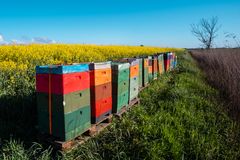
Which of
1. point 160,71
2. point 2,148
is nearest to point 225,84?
point 160,71

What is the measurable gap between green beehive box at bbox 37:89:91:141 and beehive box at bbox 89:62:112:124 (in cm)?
30

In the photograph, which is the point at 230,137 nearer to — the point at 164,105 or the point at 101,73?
the point at 164,105

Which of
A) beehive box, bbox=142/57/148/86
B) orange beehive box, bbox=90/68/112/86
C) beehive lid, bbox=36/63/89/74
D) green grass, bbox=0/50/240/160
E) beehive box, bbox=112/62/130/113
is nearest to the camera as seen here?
beehive lid, bbox=36/63/89/74

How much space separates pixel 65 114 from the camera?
4195 millimetres

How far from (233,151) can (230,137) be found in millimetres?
637

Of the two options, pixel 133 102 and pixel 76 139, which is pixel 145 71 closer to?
pixel 133 102

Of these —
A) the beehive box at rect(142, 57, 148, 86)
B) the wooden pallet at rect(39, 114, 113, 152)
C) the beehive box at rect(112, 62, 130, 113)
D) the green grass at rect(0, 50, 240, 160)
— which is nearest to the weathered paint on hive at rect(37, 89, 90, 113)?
the wooden pallet at rect(39, 114, 113, 152)

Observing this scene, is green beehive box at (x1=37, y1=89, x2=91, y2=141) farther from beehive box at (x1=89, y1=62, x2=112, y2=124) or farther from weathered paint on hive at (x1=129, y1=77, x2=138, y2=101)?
weathered paint on hive at (x1=129, y1=77, x2=138, y2=101)

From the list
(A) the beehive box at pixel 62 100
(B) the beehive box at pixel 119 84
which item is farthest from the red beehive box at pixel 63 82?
(B) the beehive box at pixel 119 84

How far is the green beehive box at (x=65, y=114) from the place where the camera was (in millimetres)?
4203

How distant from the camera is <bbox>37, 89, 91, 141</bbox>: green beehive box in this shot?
4.20 meters

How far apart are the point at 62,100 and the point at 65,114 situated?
0.74 ft

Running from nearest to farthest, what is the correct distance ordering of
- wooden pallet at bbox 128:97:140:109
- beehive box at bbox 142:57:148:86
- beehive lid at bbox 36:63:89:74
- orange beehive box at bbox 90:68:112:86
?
beehive lid at bbox 36:63:89:74 < orange beehive box at bbox 90:68:112:86 < wooden pallet at bbox 128:97:140:109 < beehive box at bbox 142:57:148:86

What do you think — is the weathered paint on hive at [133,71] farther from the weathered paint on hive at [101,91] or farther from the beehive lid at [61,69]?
the beehive lid at [61,69]
